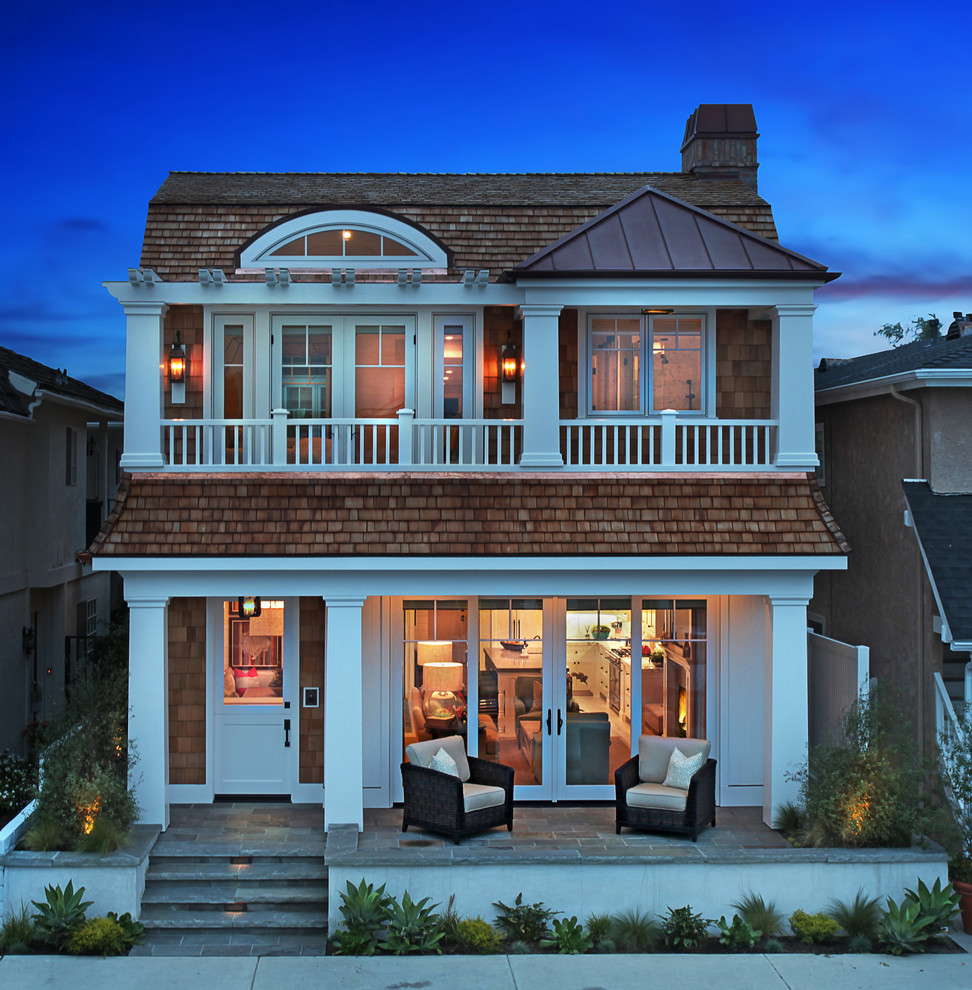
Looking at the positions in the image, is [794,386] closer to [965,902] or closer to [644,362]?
[644,362]

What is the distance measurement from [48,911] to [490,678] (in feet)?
16.8

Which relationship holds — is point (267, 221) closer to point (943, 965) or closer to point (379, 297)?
point (379, 297)

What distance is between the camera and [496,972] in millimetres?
7738

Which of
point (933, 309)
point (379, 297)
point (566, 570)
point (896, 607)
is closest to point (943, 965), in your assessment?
point (896, 607)

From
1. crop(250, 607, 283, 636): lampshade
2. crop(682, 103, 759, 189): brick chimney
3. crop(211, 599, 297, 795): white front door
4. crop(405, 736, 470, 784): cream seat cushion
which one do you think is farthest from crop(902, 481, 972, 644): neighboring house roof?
crop(250, 607, 283, 636): lampshade

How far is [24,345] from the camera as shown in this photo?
33469 millimetres

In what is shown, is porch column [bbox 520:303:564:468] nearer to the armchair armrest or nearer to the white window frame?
the white window frame

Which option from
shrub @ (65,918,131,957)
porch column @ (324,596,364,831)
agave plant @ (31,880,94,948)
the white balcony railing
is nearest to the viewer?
shrub @ (65,918,131,957)

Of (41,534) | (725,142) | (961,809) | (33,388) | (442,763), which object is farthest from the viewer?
(41,534)

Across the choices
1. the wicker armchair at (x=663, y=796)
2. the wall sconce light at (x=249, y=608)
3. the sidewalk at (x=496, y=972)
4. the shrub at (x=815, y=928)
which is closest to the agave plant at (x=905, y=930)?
the sidewalk at (x=496, y=972)

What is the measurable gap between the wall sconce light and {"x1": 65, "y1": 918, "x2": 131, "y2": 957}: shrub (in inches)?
148

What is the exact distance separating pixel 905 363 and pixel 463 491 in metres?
5.76

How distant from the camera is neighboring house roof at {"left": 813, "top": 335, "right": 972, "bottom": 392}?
10000 millimetres

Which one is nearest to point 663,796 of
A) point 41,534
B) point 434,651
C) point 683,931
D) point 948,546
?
point 683,931
